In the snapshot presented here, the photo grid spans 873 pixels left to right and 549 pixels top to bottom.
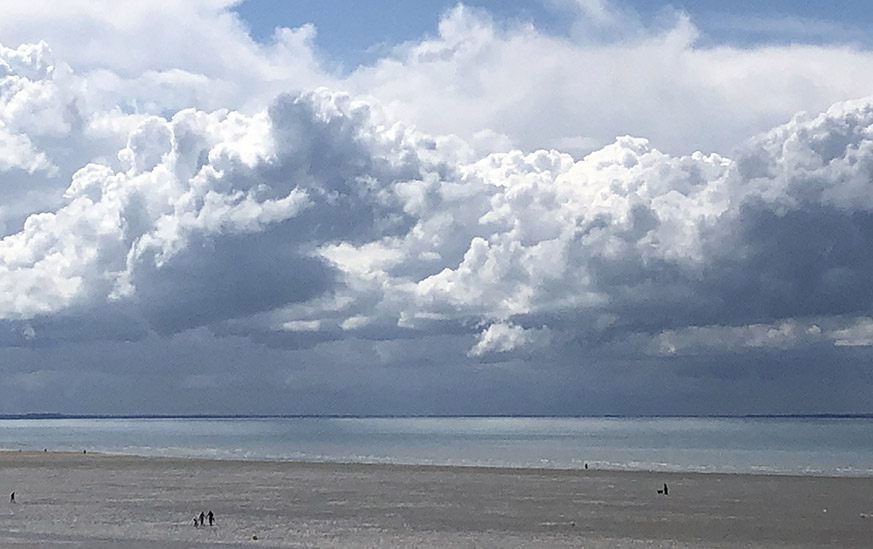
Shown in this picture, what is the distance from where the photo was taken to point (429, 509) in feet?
201

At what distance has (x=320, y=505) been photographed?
6331cm

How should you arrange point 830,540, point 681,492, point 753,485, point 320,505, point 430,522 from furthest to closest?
1. point 753,485
2. point 681,492
3. point 320,505
4. point 430,522
5. point 830,540

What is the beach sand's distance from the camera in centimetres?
4956

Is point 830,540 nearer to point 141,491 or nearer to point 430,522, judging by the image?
point 430,522

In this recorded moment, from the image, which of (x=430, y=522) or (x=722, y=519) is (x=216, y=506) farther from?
(x=722, y=519)

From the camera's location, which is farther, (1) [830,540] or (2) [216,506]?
(2) [216,506]

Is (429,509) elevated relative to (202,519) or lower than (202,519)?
lower

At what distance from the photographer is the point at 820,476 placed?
3420 inches

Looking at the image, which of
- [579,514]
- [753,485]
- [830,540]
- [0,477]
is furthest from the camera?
[0,477]

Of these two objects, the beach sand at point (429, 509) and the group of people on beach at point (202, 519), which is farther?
the group of people on beach at point (202, 519)

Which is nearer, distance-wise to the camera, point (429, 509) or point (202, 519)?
point (202, 519)

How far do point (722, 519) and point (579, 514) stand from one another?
731 centimetres

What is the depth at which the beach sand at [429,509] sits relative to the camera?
49.6 m

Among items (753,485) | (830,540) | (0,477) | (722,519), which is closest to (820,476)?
(753,485)
